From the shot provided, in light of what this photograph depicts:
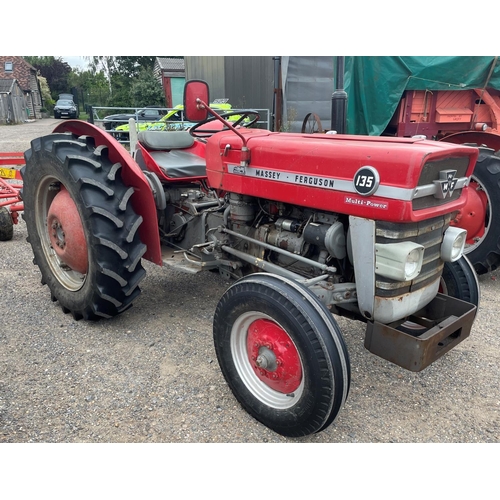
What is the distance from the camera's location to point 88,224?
2.84m

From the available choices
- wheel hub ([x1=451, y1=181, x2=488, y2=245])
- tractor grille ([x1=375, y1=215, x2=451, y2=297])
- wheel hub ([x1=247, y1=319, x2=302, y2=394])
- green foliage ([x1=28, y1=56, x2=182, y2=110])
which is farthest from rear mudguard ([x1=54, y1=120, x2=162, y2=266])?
green foliage ([x1=28, y1=56, x2=182, y2=110])

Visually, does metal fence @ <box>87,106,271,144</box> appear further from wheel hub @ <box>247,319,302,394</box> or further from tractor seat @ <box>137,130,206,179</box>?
wheel hub @ <box>247,319,302,394</box>

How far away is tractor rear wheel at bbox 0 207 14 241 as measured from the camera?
16.4 feet

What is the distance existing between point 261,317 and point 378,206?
0.78 metres

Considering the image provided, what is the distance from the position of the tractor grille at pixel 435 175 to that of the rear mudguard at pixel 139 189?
1.69 meters

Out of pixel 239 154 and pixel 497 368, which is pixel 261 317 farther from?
pixel 497 368

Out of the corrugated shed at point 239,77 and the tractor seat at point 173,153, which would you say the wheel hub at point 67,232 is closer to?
the tractor seat at point 173,153

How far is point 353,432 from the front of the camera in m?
2.20

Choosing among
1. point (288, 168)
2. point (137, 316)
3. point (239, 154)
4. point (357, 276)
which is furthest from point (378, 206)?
point (137, 316)

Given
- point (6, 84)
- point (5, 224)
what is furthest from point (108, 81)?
point (5, 224)

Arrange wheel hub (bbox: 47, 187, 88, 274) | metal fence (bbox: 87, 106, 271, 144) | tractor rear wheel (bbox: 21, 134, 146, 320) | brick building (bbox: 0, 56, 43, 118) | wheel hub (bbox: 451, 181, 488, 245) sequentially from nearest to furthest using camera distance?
tractor rear wheel (bbox: 21, 134, 146, 320)
wheel hub (bbox: 47, 187, 88, 274)
wheel hub (bbox: 451, 181, 488, 245)
metal fence (bbox: 87, 106, 271, 144)
brick building (bbox: 0, 56, 43, 118)

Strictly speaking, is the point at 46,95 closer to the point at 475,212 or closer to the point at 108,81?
the point at 108,81

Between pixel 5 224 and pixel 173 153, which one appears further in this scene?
pixel 5 224

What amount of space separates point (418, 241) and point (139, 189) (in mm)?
1806
